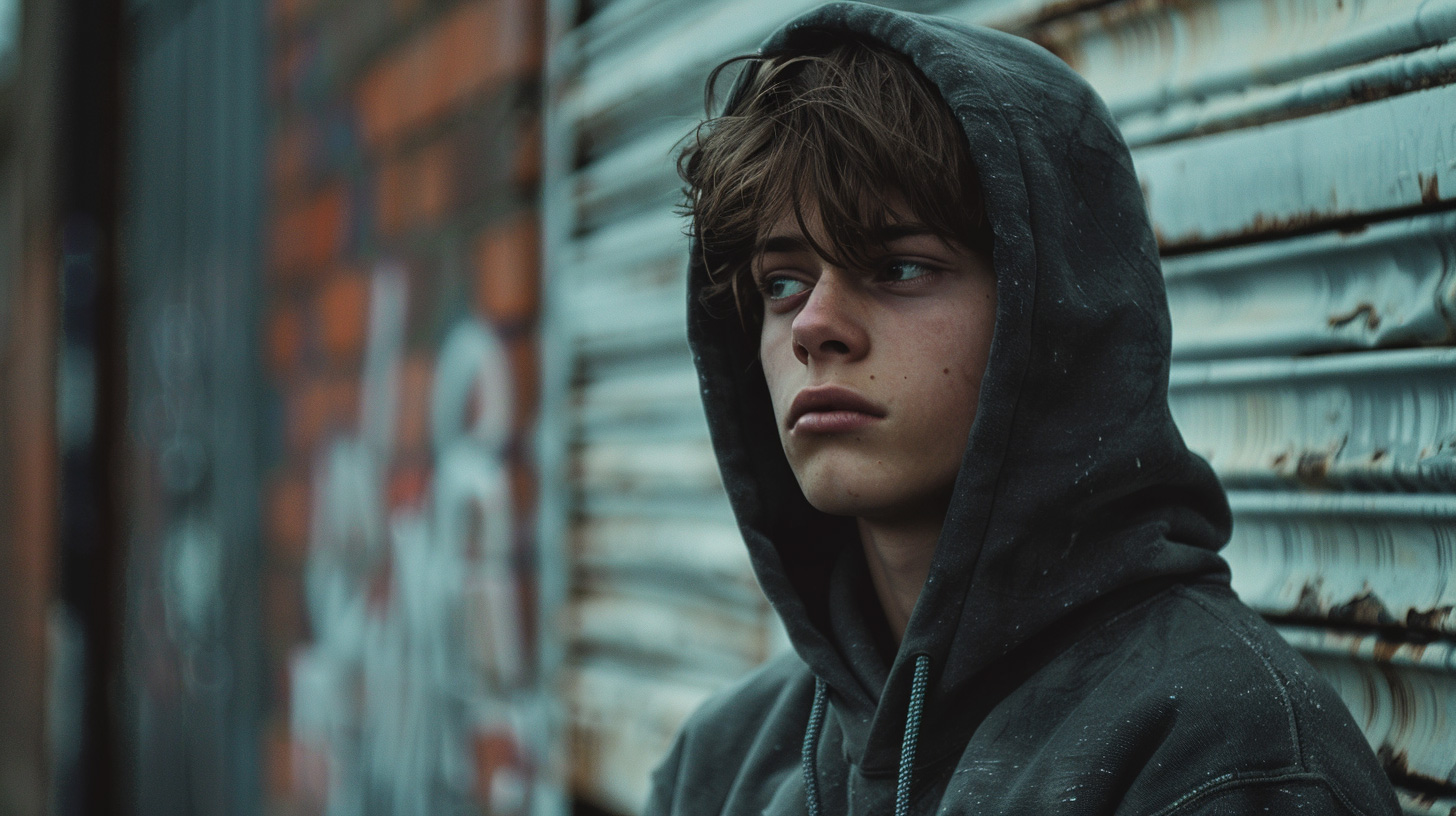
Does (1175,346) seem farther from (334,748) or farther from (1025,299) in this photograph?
(334,748)

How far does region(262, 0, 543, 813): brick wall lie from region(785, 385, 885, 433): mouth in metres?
1.93

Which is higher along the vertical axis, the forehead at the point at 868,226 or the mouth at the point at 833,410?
the forehead at the point at 868,226

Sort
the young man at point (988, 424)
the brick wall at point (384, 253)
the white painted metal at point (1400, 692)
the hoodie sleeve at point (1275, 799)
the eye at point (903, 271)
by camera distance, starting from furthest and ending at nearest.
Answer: the brick wall at point (384, 253)
the white painted metal at point (1400, 692)
the eye at point (903, 271)
the young man at point (988, 424)
the hoodie sleeve at point (1275, 799)

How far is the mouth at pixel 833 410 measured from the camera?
1.17 metres

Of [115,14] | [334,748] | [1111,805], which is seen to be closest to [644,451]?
[1111,805]

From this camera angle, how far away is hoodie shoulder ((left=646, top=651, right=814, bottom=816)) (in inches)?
56.6

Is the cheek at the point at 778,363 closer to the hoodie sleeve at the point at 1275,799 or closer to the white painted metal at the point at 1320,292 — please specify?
the hoodie sleeve at the point at 1275,799

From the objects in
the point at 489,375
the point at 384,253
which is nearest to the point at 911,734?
the point at 489,375

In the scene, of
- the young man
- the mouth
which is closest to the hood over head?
the young man

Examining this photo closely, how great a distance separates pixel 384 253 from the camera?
12.4 ft

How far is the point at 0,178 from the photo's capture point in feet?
44.8

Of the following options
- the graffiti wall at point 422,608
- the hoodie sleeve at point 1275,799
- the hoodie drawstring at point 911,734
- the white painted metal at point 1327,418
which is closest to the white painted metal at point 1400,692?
the white painted metal at point 1327,418

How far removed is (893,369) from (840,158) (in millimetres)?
219

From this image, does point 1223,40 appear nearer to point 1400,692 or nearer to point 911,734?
point 1400,692
